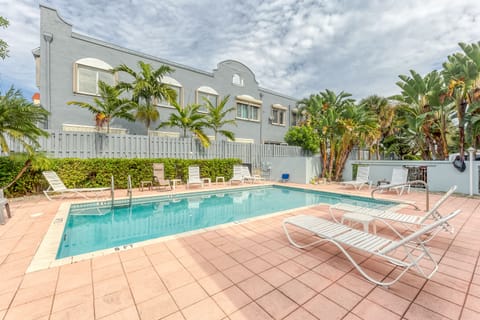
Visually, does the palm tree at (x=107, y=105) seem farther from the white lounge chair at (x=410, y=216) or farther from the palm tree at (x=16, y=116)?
the white lounge chair at (x=410, y=216)

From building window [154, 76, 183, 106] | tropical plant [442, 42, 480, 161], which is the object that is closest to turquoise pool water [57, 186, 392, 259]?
tropical plant [442, 42, 480, 161]

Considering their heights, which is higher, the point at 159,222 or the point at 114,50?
the point at 114,50

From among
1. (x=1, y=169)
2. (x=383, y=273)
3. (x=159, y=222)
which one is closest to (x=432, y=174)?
(x=383, y=273)

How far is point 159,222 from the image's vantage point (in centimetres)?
638

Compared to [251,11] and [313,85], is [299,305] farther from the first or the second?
[313,85]

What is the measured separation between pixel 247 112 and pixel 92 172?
514 inches

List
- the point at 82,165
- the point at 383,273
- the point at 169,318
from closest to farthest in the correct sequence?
1. the point at 169,318
2. the point at 383,273
3. the point at 82,165

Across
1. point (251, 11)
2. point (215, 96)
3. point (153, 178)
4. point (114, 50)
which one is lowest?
point (153, 178)

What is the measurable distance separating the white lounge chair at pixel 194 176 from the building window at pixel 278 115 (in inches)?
448

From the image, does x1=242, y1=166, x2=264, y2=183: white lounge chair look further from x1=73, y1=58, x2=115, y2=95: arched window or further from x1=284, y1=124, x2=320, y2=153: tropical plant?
x1=73, y1=58, x2=115, y2=95: arched window

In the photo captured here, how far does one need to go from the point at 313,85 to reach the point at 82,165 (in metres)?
20.2

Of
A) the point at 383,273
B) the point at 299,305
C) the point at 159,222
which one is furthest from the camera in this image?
the point at 159,222

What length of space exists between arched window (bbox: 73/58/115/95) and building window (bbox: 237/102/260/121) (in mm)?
9845

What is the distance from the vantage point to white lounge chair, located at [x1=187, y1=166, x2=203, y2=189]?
1153cm
